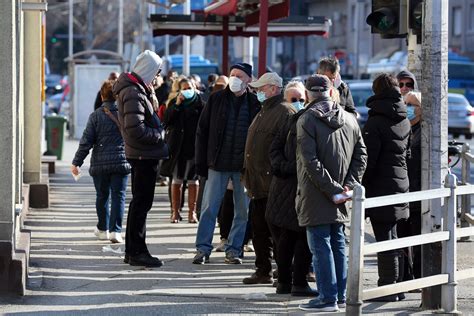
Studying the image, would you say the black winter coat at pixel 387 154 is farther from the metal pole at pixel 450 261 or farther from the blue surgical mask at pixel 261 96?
the blue surgical mask at pixel 261 96

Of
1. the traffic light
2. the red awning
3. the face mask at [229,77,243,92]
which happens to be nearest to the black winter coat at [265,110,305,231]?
the traffic light

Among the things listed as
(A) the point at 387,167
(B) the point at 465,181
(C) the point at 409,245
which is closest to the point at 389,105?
(A) the point at 387,167

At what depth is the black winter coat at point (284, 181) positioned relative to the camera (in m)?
9.92

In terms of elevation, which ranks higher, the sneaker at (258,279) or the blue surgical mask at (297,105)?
the blue surgical mask at (297,105)

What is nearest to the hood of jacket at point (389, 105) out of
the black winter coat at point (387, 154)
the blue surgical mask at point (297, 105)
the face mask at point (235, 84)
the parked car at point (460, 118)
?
the black winter coat at point (387, 154)

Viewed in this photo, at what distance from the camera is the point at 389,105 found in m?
10.1

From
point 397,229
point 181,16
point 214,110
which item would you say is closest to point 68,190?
point 181,16

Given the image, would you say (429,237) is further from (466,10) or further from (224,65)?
(466,10)

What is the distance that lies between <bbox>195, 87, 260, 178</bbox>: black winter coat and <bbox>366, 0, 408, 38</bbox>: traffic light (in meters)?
1.52

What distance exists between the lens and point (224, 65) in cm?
1911

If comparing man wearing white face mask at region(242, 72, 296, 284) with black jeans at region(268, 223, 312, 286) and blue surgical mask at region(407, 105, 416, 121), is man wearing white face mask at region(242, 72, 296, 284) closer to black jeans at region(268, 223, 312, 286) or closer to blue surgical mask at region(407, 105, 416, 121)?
black jeans at region(268, 223, 312, 286)

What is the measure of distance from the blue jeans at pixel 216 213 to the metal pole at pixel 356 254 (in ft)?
11.2

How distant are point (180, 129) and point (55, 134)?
1223 centimetres

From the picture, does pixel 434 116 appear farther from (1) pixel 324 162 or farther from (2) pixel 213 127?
(2) pixel 213 127
